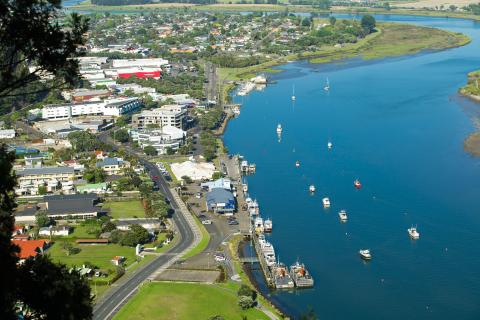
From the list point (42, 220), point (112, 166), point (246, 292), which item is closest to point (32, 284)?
point (246, 292)

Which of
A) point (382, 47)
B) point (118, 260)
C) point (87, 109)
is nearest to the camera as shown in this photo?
point (118, 260)

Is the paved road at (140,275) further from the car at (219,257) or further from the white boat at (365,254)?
the white boat at (365,254)

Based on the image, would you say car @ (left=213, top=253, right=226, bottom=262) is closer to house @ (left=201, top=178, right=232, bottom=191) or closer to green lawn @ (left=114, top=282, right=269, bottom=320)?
green lawn @ (left=114, top=282, right=269, bottom=320)

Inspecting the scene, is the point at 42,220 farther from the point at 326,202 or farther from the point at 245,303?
the point at 326,202

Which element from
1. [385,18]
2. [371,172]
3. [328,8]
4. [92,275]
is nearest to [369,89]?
[371,172]

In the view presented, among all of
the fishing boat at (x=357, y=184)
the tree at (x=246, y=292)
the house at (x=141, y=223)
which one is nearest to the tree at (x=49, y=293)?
the tree at (x=246, y=292)

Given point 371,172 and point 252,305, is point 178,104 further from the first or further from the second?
point 252,305
